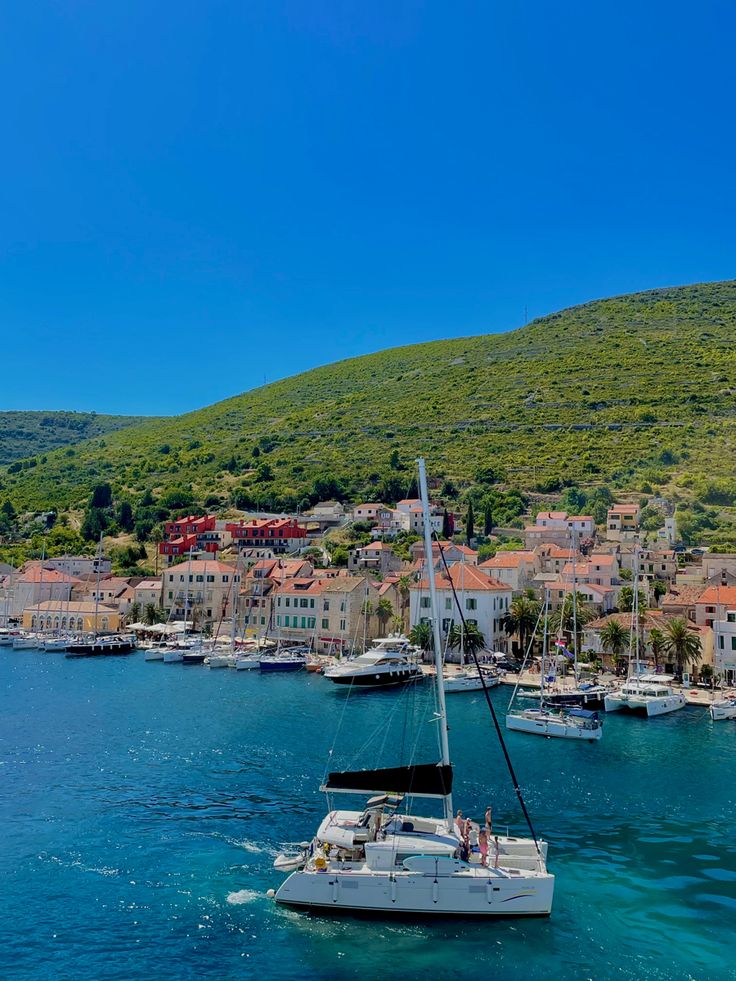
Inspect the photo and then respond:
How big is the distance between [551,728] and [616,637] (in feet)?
73.2

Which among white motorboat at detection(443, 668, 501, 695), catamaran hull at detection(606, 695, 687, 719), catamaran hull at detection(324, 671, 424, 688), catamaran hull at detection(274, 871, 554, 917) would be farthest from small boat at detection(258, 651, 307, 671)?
catamaran hull at detection(274, 871, 554, 917)

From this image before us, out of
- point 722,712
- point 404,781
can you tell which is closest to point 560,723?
point 722,712

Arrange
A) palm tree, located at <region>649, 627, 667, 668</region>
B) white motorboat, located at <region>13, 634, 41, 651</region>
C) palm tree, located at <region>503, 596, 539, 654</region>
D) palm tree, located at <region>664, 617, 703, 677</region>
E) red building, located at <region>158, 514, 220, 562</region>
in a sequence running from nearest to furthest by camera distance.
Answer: palm tree, located at <region>664, 617, 703, 677</region>, palm tree, located at <region>649, 627, 667, 668</region>, palm tree, located at <region>503, 596, 539, 654</region>, white motorboat, located at <region>13, 634, 41, 651</region>, red building, located at <region>158, 514, 220, 562</region>

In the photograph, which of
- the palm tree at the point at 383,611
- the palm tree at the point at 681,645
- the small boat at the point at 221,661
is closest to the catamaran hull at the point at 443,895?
the palm tree at the point at 681,645

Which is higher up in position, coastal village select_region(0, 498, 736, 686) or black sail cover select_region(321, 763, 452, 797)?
coastal village select_region(0, 498, 736, 686)

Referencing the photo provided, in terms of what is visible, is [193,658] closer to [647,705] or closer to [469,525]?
[647,705]

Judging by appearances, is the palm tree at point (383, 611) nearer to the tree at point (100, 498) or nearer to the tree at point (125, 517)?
the tree at point (125, 517)

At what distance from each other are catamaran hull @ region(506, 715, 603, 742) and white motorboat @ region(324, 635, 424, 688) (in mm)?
18944

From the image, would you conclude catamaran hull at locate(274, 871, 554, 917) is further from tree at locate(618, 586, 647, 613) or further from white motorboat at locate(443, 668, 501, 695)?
tree at locate(618, 586, 647, 613)

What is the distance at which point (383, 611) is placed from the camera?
85250mm

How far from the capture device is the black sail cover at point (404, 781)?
81.3ft

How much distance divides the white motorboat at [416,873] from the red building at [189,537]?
349 ft

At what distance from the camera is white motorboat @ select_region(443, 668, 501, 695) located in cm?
6231

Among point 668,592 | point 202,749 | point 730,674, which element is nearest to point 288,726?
point 202,749
